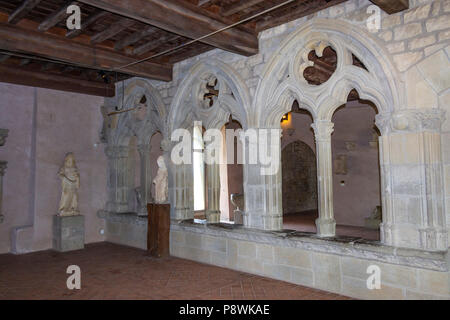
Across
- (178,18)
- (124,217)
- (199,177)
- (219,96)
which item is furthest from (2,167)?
(199,177)

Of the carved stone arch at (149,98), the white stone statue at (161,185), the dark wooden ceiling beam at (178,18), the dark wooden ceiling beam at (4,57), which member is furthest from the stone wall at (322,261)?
the dark wooden ceiling beam at (4,57)

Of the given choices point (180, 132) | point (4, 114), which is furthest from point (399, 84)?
point (4, 114)

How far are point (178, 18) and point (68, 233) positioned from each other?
4.40 m

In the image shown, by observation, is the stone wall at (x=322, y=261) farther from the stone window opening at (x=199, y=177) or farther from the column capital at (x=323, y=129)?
the stone window opening at (x=199, y=177)

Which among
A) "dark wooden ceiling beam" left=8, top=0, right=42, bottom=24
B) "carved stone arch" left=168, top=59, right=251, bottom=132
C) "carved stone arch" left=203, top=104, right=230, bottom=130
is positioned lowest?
"carved stone arch" left=203, top=104, right=230, bottom=130

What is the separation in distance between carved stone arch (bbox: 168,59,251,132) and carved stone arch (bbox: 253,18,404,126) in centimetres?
29

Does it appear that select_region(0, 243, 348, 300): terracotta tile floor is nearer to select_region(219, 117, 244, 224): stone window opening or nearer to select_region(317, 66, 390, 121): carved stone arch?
select_region(317, 66, 390, 121): carved stone arch

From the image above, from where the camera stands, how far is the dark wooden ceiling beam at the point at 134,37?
4512 mm

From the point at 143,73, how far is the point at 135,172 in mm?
2667

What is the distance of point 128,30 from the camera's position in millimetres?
4625

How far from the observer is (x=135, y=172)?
7562mm

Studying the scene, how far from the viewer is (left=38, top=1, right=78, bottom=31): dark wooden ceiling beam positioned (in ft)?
12.7

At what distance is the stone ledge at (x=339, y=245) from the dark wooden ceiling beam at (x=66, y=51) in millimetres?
2611

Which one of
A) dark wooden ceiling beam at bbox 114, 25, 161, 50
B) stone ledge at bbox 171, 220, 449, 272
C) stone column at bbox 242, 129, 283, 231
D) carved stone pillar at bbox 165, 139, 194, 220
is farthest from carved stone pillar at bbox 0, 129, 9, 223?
stone column at bbox 242, 129, 283, 231
